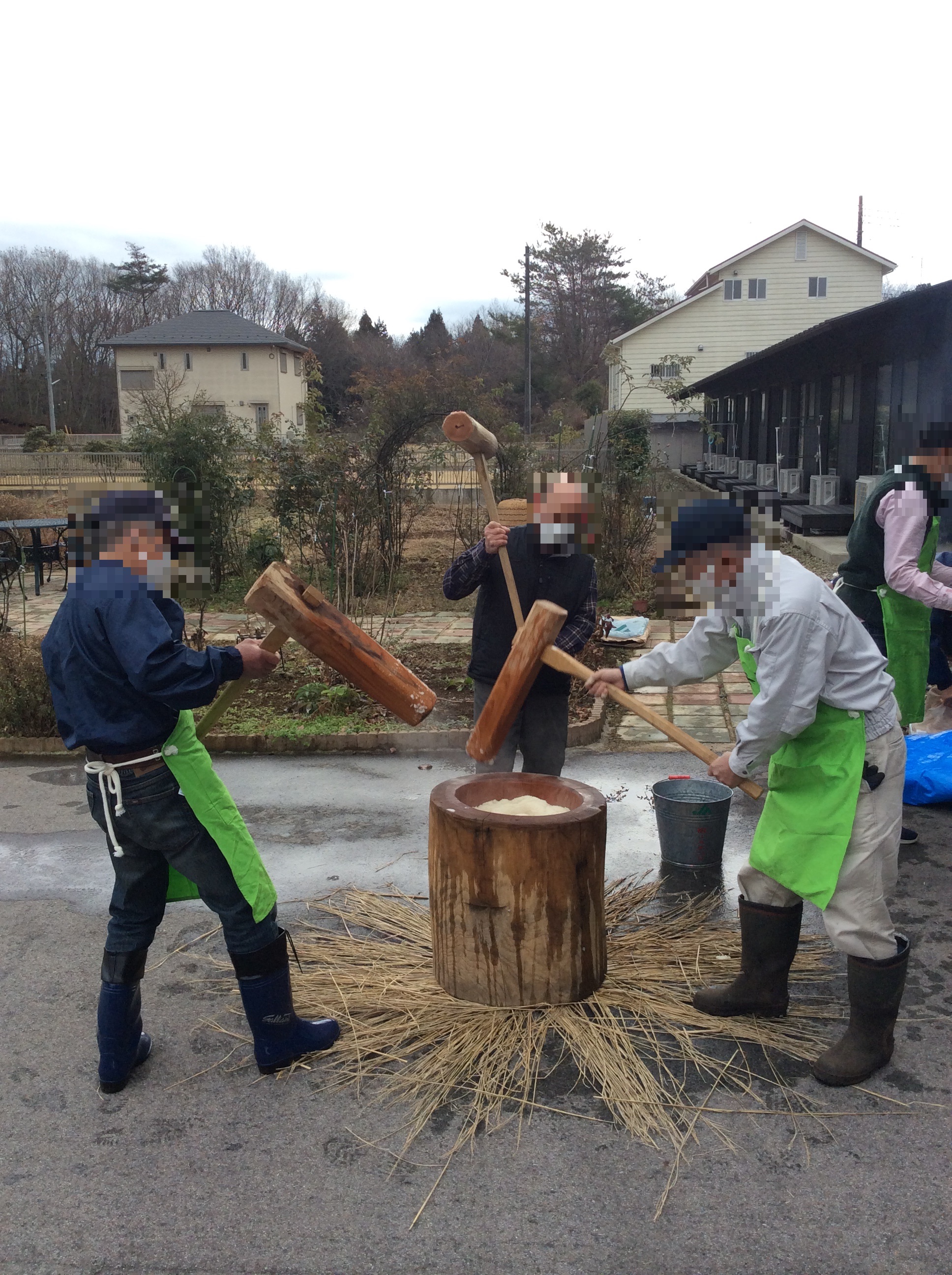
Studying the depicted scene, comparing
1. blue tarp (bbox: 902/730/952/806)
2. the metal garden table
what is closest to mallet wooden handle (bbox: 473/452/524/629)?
blue tarp (bbox: 902/730/952/806)

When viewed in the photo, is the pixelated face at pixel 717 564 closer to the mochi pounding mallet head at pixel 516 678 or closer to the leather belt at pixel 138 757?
the mochi pounding mallet head at pixel 516 678

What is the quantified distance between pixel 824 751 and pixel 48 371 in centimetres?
5750

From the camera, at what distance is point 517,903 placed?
3.22 meters

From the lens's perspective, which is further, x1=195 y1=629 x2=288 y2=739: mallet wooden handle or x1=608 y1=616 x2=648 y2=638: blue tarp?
x1=608 y1=616 x2=648 y2=638: blue tarp

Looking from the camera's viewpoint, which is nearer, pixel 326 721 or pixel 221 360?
pixel 326 721

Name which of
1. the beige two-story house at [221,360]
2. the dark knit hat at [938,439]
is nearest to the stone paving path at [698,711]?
the dark knit hat at [938,439]

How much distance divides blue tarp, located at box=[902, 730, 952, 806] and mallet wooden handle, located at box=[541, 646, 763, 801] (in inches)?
98.0

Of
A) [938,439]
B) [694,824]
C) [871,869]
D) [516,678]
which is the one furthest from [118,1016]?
[938,439]

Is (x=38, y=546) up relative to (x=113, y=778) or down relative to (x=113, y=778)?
up

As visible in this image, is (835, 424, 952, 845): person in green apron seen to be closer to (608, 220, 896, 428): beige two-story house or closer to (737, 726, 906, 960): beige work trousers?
(737, 726, 906, 960): beige work trousers

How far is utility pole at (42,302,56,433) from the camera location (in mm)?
53312

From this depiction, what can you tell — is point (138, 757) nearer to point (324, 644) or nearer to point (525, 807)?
point (324, 644)

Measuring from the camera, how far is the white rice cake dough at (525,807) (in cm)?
352

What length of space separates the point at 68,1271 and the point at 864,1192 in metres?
1.96
